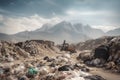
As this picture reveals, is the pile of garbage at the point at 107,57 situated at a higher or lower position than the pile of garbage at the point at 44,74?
higher

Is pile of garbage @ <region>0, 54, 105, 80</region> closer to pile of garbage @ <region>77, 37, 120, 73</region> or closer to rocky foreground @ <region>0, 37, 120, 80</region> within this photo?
rocky foreground @ <region>0, 37, 120, 80</region>

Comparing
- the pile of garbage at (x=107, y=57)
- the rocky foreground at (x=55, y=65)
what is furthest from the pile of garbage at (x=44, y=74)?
the pile of garbage at (x=107, y=57)

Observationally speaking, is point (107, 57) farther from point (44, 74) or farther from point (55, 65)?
point (44, 74)

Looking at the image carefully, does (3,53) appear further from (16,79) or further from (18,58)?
(16,79)

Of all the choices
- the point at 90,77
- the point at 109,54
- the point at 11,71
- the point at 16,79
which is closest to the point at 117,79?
the point at 90,77

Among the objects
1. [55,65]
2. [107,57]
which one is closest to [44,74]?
[55,65]

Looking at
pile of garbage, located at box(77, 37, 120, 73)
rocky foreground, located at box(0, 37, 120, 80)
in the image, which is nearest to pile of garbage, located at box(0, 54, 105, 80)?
rocky foreground, located at box(0, 37, 120, 80)

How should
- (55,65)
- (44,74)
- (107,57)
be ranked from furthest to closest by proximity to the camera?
(107,57) → (55,65) → (44,74)

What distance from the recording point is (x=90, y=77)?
2080 cm

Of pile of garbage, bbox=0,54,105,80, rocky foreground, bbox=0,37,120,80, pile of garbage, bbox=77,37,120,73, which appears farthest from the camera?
pile of garbage, bbox=77,37,120,73

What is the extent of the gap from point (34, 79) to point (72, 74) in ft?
15.1

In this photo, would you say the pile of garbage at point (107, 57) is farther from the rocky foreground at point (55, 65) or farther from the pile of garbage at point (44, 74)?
the pile of garbage at point (44, 74)

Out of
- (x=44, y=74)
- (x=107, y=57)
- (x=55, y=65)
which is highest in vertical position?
(x=107, y=57)

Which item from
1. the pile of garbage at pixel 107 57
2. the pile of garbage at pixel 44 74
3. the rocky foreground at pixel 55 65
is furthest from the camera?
the pile of garbage at pixel 107 57
